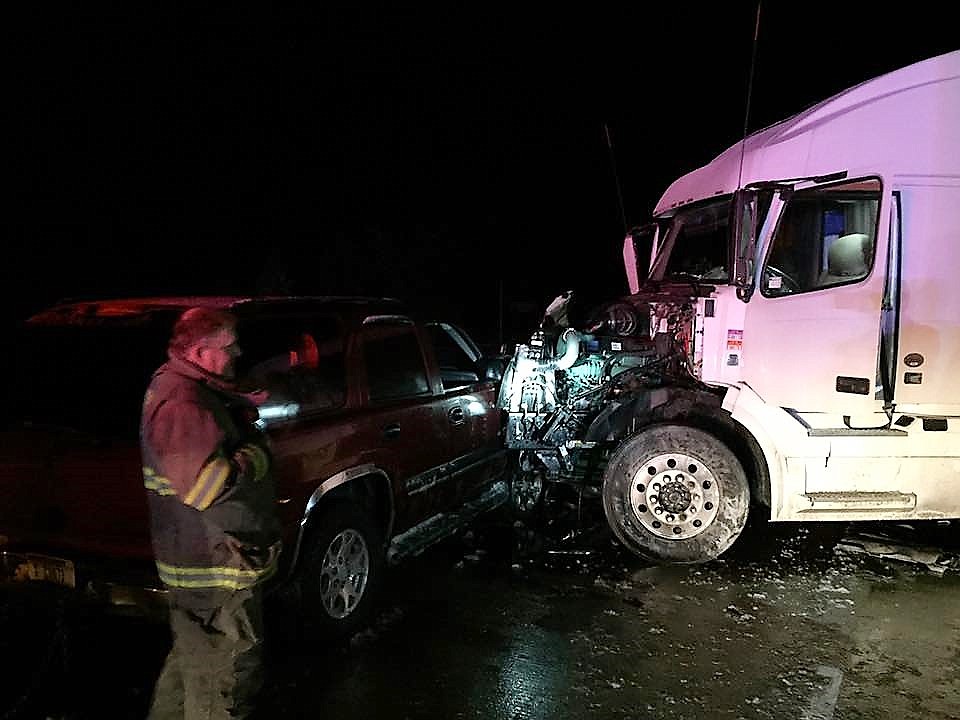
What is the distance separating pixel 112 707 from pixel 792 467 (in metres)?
4.53

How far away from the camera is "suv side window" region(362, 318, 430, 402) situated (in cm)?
496

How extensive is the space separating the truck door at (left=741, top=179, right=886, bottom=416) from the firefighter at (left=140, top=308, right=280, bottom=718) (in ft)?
13.2

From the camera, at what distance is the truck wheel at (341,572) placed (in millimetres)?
4285

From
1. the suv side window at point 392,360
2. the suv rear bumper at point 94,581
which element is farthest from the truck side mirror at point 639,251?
the suv rear bumper at point 94,581

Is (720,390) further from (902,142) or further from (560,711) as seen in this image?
(560,711)

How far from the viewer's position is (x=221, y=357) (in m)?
3.04

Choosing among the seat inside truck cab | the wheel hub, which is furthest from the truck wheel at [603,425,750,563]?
the seat inside truck cab

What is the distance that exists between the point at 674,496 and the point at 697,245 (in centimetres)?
214

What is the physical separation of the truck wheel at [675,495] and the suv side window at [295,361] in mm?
2485

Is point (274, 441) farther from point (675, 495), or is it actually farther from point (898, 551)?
point (898, 551)

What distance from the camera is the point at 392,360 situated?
522 centimetres

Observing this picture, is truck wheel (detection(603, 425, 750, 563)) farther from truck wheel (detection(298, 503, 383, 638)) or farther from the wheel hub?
truck wheel (detection(298, 503, 383, 638))

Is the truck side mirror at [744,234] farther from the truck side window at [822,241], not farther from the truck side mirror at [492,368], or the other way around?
the truck side mirror at [492,368]

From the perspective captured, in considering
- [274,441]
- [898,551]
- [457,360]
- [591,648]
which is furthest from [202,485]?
[898,551]
